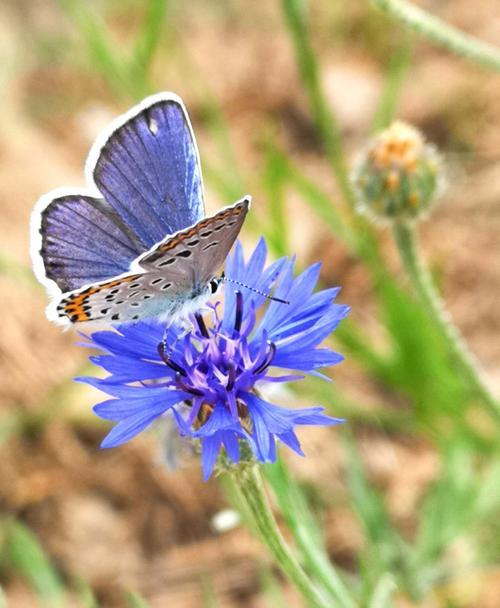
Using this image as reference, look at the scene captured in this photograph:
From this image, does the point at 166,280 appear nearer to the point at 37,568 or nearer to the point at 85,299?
the point at 85,299

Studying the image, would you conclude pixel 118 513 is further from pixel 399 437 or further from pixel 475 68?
pixel 475 68

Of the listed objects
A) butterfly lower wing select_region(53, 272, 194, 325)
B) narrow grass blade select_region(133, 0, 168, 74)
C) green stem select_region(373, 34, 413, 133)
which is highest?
narrow grass blade select_region(133, 0, 168, 74)

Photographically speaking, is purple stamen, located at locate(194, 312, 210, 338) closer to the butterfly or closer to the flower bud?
the butterfly

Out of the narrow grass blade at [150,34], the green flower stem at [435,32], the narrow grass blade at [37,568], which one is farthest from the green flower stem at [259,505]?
the narrow grass blade at [150,34]

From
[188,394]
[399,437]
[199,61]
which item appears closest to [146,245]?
[188,394]

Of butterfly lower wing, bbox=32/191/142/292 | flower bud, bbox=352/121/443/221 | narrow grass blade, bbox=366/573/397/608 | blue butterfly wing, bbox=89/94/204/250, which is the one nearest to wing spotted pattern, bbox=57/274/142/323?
butterfly lower wing, bbox=32/191/142/292

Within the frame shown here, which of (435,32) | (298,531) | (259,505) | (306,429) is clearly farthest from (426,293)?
(306,429)

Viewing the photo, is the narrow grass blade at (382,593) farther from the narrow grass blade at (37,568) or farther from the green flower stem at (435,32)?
the green flower stem at (435,32)
